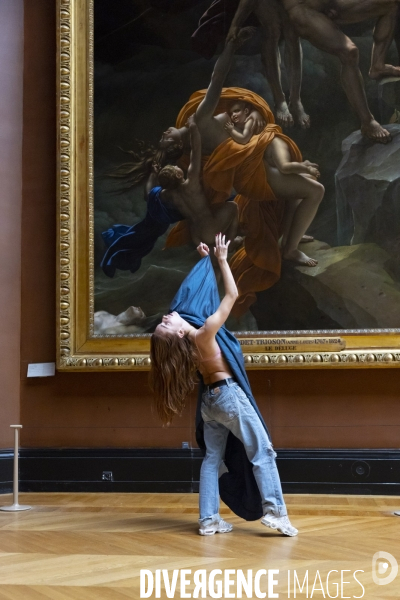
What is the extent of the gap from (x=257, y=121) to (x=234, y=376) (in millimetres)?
2909

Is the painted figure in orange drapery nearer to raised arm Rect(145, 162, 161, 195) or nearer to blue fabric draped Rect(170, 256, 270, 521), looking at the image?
raised arm Rect(145, 162, 161, 195)

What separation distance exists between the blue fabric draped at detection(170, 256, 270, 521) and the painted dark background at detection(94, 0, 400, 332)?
1.61 m

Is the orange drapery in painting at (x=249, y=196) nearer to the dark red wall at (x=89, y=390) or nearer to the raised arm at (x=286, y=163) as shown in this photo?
the raised arm at (x=286, y=163)

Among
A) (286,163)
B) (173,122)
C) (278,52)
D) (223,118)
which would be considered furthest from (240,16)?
(286,163)

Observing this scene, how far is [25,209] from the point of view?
7.31 m

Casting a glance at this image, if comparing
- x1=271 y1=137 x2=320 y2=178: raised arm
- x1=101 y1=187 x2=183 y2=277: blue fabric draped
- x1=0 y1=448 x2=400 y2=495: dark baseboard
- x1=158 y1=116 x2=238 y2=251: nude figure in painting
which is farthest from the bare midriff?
x1=271 y1=137 x2=320 y2=178: raised arm

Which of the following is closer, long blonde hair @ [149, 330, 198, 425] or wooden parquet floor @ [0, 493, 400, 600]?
wooden parquet floor @ [0, 493, 400, 600]

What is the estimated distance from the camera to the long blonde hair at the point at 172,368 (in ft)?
16.1

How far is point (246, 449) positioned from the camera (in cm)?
491

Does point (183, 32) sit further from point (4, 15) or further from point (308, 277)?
point (308, 277)

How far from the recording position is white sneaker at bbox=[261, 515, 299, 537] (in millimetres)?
4664

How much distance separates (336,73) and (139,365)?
10.7 feet

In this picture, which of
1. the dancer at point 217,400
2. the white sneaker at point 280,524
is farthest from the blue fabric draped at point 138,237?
the white sneaker at point 280,524

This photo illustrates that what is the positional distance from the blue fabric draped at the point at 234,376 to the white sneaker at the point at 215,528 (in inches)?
6.9
